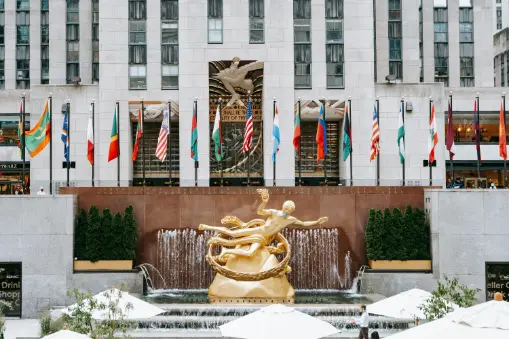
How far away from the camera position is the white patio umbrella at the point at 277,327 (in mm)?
18906

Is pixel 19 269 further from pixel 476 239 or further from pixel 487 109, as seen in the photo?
pixel 487 109

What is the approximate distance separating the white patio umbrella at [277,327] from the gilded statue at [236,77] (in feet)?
93.3

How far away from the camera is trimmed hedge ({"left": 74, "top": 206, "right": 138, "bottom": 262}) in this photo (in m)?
33.2

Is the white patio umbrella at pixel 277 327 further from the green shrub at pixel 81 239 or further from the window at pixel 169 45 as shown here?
the window at pixel 169 45

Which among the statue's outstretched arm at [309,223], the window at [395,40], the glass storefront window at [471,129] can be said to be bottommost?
the statue's outstretched arm at [309,223]

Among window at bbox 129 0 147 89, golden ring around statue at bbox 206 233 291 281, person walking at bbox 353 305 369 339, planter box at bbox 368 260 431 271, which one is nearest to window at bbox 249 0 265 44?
window at bbox 129 0 147 89

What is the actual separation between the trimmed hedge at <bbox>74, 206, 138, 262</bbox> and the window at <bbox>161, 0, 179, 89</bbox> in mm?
15802

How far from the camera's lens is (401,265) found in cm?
3347

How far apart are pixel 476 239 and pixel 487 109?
2983 centimetres

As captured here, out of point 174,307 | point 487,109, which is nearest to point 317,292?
point 174,307

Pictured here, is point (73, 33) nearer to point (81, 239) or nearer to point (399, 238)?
point (81, 239)

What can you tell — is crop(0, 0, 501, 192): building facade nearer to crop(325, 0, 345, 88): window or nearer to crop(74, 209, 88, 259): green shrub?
crop(325, 0, 345, 88): window

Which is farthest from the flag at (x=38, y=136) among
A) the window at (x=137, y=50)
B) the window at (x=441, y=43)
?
the window at (x=441, y=43)

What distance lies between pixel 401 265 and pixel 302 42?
1894 centimetres
